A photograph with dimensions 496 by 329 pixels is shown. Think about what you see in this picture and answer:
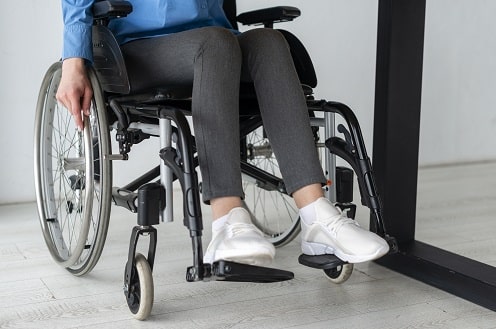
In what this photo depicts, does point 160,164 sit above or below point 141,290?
above

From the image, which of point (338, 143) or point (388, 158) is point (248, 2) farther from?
point (338, 143)

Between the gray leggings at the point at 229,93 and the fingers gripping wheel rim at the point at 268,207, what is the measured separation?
1.26 ft

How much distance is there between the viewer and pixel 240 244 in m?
1.37

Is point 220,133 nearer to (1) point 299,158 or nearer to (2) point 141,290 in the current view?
(1) point 299,158

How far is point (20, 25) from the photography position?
276 cm

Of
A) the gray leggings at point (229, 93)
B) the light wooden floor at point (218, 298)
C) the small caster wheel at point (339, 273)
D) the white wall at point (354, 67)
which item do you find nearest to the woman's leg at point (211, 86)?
the gray leggings at point (229, 93)

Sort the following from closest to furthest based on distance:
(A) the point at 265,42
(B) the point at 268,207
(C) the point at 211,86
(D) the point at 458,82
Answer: (C) the point at 211,86 < (A) the point at 265,42 < (B) the point at 268,207 < (D) the point at 458,82

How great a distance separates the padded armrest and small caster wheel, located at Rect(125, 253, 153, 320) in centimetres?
76

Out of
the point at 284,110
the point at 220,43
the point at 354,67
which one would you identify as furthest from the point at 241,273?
the point at 354,67

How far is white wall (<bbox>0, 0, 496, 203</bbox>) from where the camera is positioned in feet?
9.12

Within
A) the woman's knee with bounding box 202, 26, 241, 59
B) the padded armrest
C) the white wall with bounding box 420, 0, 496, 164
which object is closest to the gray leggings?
the woman's knee with bounding box 202, 26, 241, 59

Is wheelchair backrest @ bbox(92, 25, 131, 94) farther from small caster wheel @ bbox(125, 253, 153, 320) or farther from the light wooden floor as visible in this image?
the light wooden floor

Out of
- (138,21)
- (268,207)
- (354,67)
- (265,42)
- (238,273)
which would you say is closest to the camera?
(238,273)

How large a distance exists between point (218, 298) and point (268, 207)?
40.0 inches
